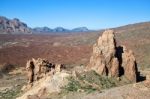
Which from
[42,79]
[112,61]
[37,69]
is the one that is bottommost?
[42,79]

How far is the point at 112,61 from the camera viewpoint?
1289 inches

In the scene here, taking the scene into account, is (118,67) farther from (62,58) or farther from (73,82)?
(62,58)

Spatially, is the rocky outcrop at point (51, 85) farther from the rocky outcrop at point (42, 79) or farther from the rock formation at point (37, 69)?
the rock formation at point (37, 69)

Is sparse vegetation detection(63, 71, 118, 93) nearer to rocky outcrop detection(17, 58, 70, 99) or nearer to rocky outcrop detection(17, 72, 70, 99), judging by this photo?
rocky outcrop detection(17, 72, 70, 99)

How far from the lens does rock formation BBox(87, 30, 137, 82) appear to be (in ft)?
106

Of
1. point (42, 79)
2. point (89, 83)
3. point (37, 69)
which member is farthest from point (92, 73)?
point (37, 69)

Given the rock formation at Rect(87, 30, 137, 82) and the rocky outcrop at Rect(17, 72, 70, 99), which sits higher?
the rock formation at Rect(87, 30, 137, 82)

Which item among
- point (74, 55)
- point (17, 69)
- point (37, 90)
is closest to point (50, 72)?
point (37, 90)

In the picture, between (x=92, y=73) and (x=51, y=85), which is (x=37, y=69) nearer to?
(x=51, y=85)

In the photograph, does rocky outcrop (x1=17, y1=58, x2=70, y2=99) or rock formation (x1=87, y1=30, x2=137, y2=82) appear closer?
rocky outcrop (x1=17, y1=58, x2=70, y2=99)

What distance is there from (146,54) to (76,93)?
171 ft

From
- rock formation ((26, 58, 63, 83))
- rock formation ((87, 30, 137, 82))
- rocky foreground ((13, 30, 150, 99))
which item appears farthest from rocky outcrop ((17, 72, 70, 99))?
rock formation ((26, 58, 63, 83))

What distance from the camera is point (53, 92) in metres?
28.5

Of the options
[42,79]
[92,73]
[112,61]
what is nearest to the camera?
[92,73]
